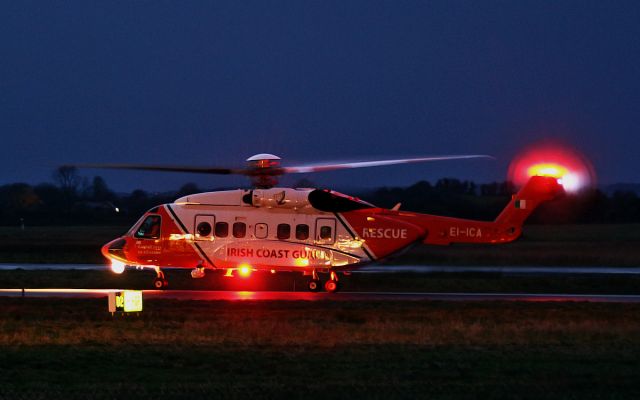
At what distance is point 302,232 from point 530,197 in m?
7.28

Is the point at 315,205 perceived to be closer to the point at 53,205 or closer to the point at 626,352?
the point at 626,352

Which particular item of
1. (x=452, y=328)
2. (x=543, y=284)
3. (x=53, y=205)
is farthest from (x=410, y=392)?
(x=53, y=205)

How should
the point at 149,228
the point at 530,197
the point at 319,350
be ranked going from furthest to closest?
the point at 149,228 < the point at 530,197 < the point at 319,350

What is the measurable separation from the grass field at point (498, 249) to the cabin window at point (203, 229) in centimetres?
765

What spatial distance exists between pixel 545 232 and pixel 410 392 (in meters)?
52.5

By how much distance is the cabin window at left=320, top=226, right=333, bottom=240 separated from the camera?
95.7 ft

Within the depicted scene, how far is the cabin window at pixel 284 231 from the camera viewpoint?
2930 cm

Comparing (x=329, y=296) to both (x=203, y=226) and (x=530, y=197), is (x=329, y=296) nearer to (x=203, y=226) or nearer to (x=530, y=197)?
(x=203, y=226)

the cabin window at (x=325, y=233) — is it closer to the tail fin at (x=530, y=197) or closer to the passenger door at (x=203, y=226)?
the passenger door at (x=203, y=226)

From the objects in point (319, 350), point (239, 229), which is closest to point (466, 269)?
point (239, 229)

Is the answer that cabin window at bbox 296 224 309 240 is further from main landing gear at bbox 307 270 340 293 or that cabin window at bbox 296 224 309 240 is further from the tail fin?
the tail fin

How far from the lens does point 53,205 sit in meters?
85.5

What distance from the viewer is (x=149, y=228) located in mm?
30750

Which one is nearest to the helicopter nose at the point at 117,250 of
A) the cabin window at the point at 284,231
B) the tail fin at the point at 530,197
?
the cabin window at the point at 284,231
